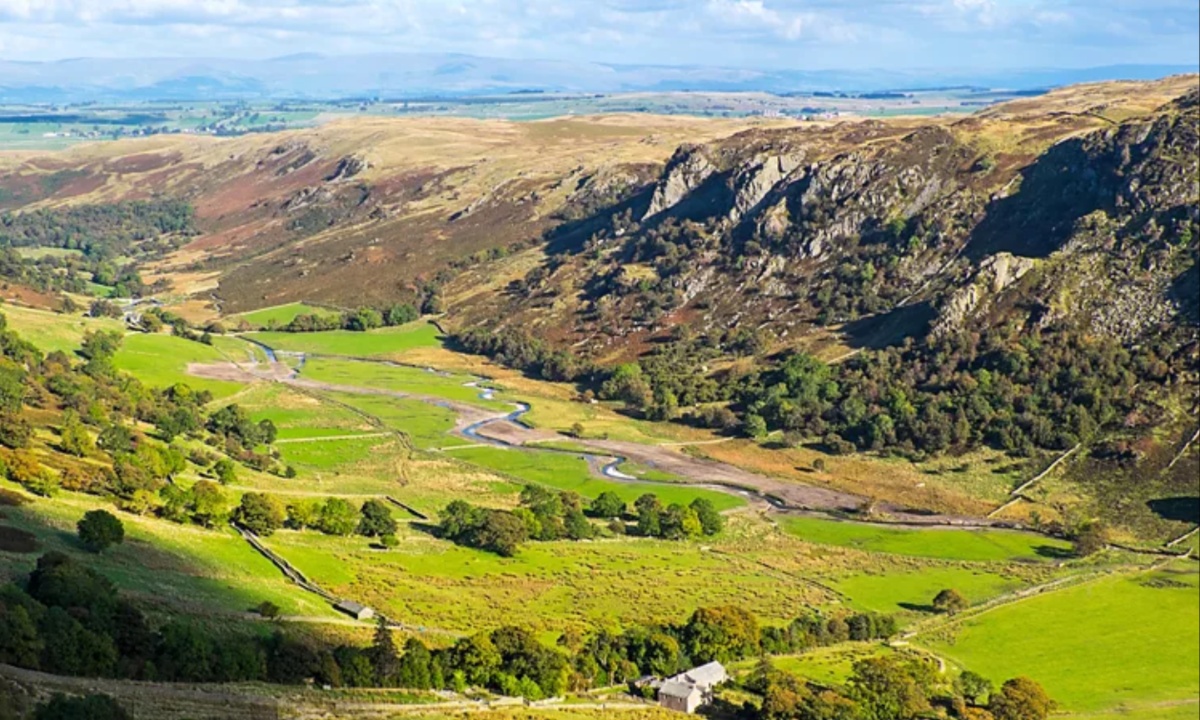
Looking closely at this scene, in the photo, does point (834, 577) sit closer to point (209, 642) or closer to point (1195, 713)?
point (1195, 713)

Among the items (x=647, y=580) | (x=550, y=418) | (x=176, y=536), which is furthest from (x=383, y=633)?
(x=550, y=418)

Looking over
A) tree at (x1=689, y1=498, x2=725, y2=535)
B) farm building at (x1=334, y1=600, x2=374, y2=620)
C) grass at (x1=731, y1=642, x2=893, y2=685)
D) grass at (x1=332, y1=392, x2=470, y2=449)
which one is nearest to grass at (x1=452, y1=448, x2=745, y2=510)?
grass at (x1=332, y1=392, x2=470, y2=449)

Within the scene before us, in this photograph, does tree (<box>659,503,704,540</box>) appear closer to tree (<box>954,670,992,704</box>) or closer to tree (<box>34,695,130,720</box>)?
tree (<box>954,670,992,704</box>)

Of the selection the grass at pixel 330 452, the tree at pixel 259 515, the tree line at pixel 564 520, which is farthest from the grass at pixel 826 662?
the grass at pixel 330 452

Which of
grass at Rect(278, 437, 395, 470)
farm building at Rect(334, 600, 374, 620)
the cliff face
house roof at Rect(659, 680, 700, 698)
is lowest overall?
grass at Rect(278, 437, 395, 470)

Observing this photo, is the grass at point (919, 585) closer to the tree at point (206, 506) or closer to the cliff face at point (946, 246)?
the tree at point (206, 506)
